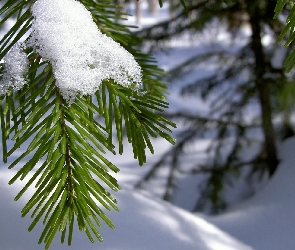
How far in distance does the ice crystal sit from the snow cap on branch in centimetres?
2

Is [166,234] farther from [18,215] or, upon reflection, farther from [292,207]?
[292,207]

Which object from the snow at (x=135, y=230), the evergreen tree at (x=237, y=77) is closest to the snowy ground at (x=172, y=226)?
the snow at (x=135, y=230)

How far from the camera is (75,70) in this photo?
1.62 feet

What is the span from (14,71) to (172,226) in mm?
608

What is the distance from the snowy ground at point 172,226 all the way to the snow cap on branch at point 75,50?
17.4 inches

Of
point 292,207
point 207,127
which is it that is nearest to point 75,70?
point 292,207

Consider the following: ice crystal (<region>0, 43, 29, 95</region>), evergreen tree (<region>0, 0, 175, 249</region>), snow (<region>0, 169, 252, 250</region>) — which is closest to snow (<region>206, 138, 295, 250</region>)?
snow (<region>0, 169, 252, 250</region>)

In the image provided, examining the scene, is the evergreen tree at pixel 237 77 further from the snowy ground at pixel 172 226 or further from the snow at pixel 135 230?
the snow at pixel 135 230

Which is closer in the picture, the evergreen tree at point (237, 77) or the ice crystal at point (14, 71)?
the ice crystal at point (14, 71)

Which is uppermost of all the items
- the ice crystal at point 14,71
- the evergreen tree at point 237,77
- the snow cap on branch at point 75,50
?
the evergreen tree at point 237,77

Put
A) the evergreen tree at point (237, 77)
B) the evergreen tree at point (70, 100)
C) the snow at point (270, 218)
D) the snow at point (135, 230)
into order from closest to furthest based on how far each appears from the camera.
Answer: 1. the evergreen tree at point (70, 100)
2. the snow at point (135, 230)
3. the snow at point (270, 218)
4. the evergreen tree at point (237, 77)

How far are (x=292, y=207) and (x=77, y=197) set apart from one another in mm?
957

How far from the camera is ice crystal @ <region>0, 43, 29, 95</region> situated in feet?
1.73

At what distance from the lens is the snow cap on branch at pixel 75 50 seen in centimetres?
50
